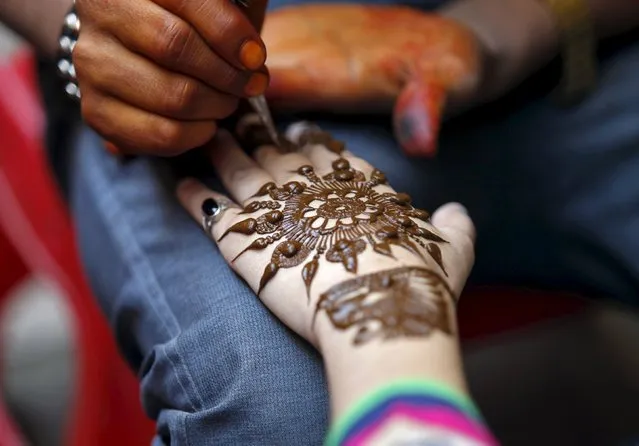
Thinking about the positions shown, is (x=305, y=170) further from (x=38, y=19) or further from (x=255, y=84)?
(x=38, y=19)

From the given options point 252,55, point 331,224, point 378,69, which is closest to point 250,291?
point 331,224

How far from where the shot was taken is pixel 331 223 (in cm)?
61

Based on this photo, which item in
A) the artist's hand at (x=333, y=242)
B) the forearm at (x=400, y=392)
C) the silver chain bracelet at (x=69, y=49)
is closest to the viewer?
the forearm at (x=400, y=392)

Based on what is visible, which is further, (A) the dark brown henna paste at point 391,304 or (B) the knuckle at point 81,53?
(B) the knuckle at point 81,53

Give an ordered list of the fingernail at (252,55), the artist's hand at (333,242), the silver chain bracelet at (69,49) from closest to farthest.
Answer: the artist's hand at (333,242) < the fingernail at (252,55) < the silver chain bracelet at (69,49)

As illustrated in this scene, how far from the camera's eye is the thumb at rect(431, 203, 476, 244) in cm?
66

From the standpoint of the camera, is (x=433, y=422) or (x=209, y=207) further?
(x=209, y=207)

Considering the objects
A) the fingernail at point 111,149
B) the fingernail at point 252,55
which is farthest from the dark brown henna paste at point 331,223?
the fingernail at point 111,149

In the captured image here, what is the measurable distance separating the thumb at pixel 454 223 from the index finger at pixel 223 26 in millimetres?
213

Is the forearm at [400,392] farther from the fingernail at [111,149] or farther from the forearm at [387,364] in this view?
the fingernail at [111,149]

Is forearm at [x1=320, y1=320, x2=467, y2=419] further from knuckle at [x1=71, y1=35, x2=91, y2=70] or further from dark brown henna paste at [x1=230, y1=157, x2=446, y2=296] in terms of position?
knuckle at [x1=71, y1=35, x2=91, y2=70]

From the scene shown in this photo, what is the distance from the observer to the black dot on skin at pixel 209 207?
0.70 metres

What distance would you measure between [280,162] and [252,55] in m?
0.12

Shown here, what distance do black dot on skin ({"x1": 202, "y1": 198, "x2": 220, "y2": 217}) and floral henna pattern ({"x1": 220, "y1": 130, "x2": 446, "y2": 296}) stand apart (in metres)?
0.04
